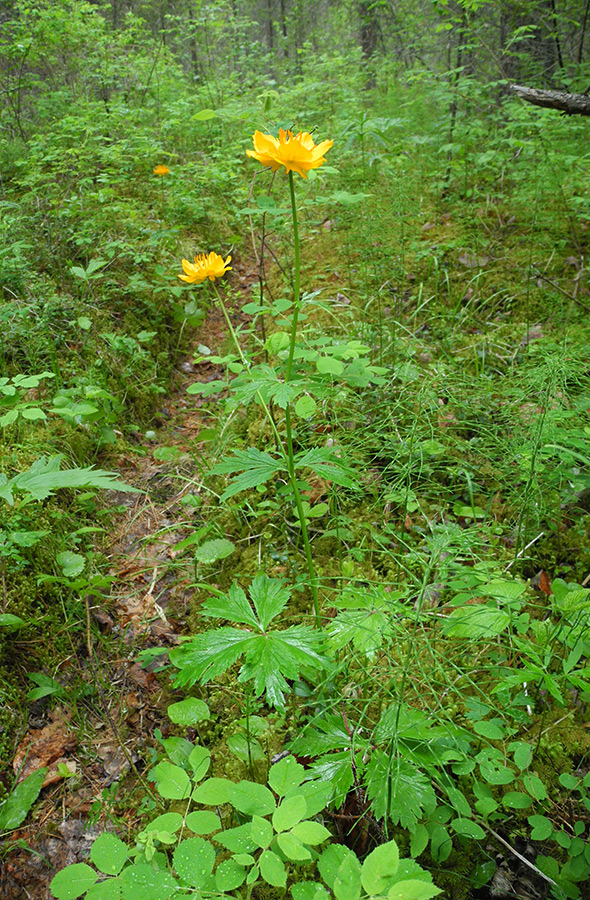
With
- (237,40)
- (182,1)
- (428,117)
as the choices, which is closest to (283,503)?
(428,117)

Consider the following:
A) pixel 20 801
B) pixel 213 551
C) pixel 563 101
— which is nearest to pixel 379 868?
pixel 20 801

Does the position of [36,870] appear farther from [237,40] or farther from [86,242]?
[237,40]

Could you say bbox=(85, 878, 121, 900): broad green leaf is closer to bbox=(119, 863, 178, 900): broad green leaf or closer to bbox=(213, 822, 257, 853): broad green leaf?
bbox=(119, 863, 178, 900): broad green leaf

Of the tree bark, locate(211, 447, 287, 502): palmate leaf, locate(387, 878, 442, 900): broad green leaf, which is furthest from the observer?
the tree bark

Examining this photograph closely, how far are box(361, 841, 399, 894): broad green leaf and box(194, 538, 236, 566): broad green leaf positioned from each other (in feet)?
4.43

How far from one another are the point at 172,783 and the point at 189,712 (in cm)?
37

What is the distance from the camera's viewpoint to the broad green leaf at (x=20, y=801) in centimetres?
149

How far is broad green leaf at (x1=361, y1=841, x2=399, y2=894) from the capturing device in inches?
32.6

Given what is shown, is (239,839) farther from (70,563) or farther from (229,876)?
(70,563)

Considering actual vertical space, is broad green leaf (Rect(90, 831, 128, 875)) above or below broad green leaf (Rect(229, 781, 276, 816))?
below

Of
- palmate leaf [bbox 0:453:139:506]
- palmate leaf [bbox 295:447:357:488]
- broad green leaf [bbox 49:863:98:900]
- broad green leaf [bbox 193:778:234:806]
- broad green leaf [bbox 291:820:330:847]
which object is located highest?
palmate leaf [bbox 0:453:139:506]

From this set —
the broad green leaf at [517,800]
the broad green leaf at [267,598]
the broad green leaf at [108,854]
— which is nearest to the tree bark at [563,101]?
the broad green leaf at [267,598]

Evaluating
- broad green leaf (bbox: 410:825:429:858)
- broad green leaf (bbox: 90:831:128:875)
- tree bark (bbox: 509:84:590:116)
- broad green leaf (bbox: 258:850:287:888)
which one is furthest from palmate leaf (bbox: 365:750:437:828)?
tree bark (bbox: 509:84:590:116)

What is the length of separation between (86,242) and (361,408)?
8.43 ft
